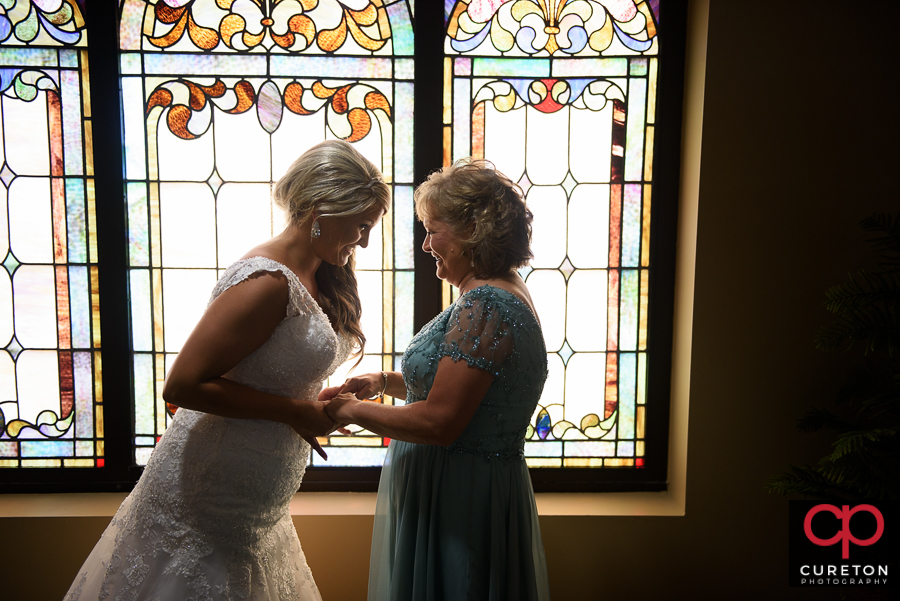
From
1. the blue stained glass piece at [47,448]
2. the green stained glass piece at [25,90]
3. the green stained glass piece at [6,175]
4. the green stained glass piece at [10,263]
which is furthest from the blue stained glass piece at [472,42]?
the blue stained glass piece at [47,448]

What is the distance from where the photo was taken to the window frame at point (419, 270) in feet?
7.43

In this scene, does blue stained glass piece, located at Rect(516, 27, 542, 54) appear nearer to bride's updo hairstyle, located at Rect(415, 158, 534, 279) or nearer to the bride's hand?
bride's updo hairstyle, located at Rect(415, 158, 534, 279)

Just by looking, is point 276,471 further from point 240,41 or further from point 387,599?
point 240,41

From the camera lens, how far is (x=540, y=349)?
1552 millimetres

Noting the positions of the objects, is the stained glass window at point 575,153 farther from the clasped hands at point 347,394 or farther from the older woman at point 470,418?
the older woman at point 470,418

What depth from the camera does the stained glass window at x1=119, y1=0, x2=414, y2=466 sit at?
225 cm

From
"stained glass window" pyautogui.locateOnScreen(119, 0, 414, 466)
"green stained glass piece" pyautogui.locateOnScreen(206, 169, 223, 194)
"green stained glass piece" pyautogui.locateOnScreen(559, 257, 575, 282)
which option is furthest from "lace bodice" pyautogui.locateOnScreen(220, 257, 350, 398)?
"green stained glass piece" pyautogui.locateOnScreen(559, 257, 575, 282)

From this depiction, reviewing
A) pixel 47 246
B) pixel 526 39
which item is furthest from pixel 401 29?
pixel 47 246

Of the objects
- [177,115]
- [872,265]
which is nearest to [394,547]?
[177,115]

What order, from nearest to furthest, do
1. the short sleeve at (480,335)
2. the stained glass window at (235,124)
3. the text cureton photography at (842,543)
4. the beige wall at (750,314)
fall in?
the short sleeve at (480,335), the text cureton photography at (842,543), the beige wall at (750,314), the stained glass window at (235,124)

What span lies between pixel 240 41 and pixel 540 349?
5.65ft

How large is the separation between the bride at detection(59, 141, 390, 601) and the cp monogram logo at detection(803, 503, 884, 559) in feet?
5.81

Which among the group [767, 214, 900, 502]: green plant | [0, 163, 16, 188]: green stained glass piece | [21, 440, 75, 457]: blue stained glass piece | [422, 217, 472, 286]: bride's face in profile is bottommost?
[21, 440, 75, 457]: blue stained glass piece

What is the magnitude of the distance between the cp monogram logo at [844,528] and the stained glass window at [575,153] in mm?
682
